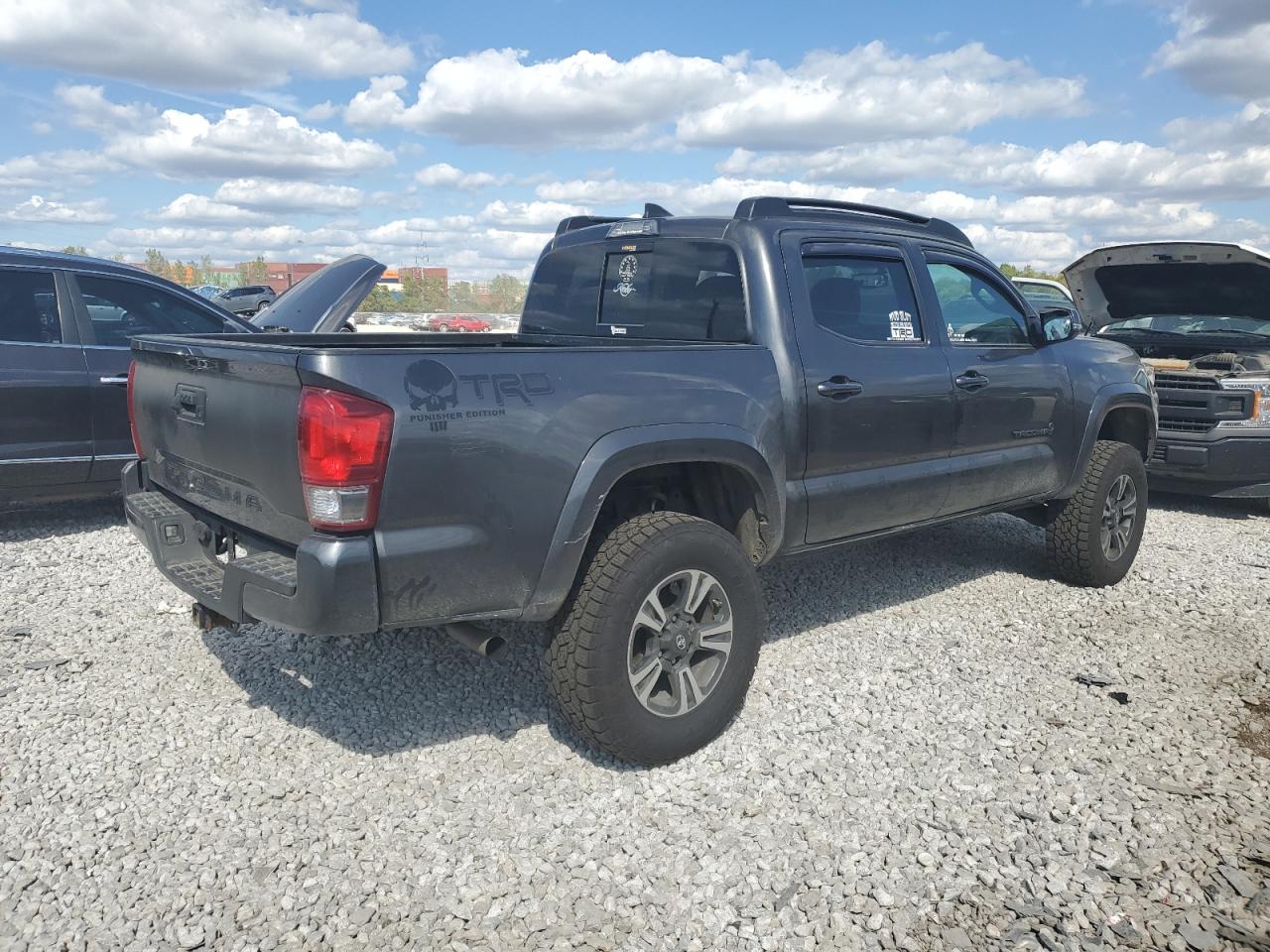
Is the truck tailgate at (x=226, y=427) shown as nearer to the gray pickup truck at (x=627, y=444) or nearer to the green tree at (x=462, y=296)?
the gray pickup truck at (x=627, y=444)

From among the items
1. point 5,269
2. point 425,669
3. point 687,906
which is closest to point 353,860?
point 687,906

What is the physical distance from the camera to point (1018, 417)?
15.6 feet

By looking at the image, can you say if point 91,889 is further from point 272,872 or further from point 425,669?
point 425,669

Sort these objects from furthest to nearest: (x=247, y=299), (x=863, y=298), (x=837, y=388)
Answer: (x=247, y=299), (x=863, y=298), (x=837, y=388)

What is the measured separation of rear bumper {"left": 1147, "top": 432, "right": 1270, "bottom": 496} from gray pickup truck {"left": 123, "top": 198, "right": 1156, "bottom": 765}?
273 centimetres

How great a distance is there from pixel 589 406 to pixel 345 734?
1.60 metres

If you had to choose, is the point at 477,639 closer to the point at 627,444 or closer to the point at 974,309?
the point at 627,444

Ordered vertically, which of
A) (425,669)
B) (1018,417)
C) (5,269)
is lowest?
(425,669)

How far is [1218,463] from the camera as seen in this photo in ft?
22.9

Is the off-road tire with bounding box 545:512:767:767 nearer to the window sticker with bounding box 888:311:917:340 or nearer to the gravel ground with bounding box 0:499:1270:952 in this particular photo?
the gravel ground with bounding box 0:499:1270:952

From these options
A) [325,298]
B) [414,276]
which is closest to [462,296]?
[414,276]

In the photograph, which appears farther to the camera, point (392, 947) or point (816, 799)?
point (816, 799)

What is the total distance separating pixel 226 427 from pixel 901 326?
2.85m

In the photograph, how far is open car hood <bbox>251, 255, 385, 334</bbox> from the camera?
6.76 meters
